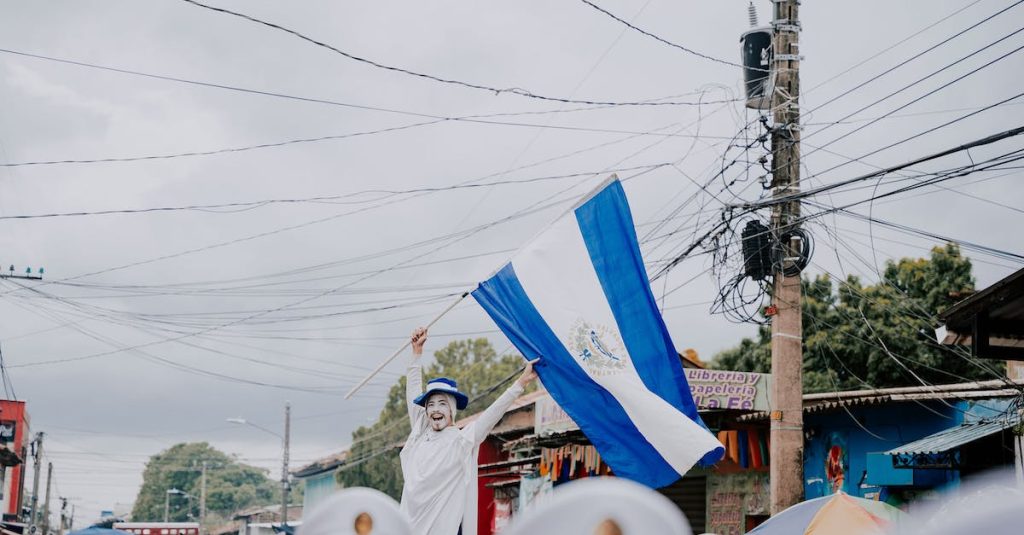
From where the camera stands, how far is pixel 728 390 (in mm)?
14812

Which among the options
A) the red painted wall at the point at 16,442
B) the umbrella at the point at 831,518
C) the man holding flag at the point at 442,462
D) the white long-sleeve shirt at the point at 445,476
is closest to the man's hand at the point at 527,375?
the man holding flag at the point at 442,462

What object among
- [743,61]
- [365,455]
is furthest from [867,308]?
[365,455]

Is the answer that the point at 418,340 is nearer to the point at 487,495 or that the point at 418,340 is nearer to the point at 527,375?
the point at 527,375

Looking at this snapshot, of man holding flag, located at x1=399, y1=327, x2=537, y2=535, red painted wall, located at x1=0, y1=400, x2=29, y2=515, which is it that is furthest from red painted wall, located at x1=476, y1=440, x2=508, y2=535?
red painted wall, located at x1=0, y1=400, x2=29, y2=515

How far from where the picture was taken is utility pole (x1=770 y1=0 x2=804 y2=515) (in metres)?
11.7

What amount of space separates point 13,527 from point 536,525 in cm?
4026

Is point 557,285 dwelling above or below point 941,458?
above

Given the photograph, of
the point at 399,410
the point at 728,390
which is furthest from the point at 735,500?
the point at 399,410

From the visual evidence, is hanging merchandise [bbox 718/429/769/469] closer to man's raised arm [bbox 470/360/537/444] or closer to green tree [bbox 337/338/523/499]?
man's raised arm [bbox 470/360/537/444]

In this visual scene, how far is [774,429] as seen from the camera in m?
11.8

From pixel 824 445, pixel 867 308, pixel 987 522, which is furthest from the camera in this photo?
pixel 867 308

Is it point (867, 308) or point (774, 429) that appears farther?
point (867, 308)

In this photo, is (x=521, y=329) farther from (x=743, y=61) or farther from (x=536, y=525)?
(x=743, y=61)

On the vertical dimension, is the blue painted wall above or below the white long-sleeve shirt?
above
